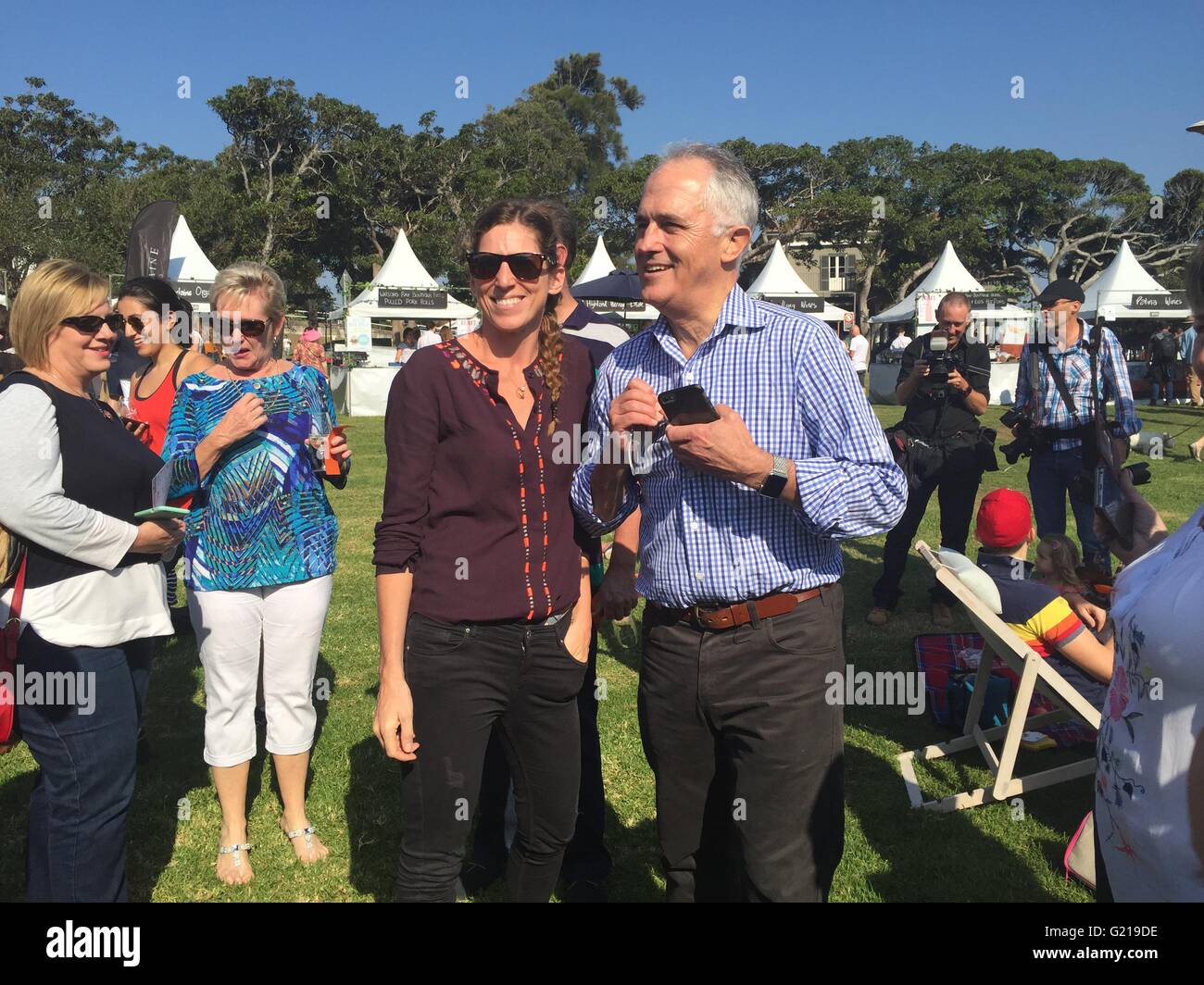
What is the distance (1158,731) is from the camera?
155cm

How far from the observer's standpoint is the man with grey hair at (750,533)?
7.15ft

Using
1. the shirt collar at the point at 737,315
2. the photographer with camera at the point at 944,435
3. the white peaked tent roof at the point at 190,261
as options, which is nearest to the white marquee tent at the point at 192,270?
the white peaked tent roof at the point at 190,261

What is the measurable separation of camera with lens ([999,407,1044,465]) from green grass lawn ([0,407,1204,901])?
Answer: 1.86 m

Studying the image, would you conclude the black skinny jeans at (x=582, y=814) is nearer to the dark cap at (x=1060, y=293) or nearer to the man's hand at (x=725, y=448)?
the man's hand at (x=725, y=448)

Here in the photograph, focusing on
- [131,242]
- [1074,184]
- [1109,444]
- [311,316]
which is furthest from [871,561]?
[1074,184]

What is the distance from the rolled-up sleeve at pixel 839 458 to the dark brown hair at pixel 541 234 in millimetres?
715

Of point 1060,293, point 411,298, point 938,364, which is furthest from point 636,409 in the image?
point 411,298

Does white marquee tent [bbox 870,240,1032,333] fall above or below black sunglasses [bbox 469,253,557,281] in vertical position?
above

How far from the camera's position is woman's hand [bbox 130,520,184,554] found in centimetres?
271

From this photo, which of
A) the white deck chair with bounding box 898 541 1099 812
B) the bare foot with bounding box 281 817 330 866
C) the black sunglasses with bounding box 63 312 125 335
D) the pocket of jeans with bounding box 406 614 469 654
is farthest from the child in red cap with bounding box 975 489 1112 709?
the black sunglasses with bounding box 63 312 125 335

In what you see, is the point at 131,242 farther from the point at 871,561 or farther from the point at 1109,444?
the point at 1109,444

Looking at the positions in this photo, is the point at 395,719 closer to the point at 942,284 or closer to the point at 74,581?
the point at 74,581

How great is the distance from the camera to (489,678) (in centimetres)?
238

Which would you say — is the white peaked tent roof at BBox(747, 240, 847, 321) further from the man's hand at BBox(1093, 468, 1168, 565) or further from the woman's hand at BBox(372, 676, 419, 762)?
the woman's hand at BBox(372, 676, 419, 762)
